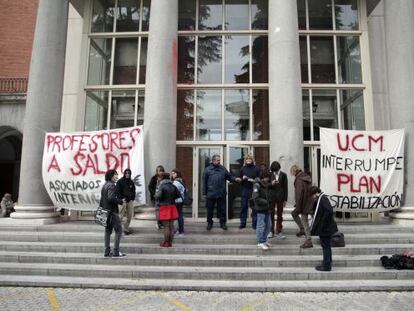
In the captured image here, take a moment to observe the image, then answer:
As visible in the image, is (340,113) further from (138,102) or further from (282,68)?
(138,102)

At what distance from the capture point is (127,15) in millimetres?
13422

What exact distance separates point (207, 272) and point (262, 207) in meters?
1.77

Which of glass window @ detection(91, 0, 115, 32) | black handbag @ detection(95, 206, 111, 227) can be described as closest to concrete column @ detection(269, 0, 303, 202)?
black handbag @ detection(95, 206, 111, 227)

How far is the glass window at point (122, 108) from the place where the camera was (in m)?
12.8

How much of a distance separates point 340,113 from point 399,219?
4313mm

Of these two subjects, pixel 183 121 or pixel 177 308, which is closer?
pixel 177 308

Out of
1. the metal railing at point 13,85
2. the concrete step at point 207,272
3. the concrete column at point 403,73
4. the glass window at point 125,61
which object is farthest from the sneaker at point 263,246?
the metal railing at point 13,85

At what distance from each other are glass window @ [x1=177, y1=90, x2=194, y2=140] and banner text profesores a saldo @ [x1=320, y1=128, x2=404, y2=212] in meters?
4.63

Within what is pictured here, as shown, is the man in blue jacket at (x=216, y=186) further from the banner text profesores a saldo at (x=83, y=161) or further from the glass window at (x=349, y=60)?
the glass window at (x=349, y=60)

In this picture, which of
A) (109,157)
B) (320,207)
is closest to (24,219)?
(109,157)

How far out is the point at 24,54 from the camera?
754 inches

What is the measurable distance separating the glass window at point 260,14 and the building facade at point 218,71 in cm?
4

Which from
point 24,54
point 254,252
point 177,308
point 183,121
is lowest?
point 177,308

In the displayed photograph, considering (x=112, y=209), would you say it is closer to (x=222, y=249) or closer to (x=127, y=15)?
(x=222, y=249)
